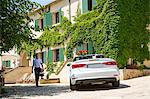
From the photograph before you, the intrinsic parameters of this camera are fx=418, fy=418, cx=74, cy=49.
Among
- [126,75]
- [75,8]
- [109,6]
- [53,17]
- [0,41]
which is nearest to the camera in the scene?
[0,41]

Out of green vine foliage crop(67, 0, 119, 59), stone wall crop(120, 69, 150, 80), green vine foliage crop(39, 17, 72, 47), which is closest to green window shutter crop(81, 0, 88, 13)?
green vine foliage crop(67, 0, 119, 59)

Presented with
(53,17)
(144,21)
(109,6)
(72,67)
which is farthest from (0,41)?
(53,17)

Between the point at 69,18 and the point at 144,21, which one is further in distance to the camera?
the point at 69,18

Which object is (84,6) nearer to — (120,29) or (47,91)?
(120,29)

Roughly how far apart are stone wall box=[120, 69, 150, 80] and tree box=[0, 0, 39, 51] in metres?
5.71

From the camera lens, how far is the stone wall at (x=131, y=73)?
76.7 ft

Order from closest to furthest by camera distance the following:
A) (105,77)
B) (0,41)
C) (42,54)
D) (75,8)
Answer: (105,77) < (0,41) < (75,8) < (42,54)

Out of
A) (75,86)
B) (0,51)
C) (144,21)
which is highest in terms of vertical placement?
(144,21)

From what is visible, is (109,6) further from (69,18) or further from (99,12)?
(69,18)

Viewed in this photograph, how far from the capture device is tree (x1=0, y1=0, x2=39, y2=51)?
20.3 m

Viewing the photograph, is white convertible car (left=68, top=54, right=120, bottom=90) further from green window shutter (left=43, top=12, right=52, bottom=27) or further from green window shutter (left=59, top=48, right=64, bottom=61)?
green window shutter (left=43, top=12, right=52, bottom=27)

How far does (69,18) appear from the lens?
32.5 meters

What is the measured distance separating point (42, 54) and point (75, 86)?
2090 cm

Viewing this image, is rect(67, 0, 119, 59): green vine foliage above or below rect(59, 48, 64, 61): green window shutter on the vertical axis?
above
